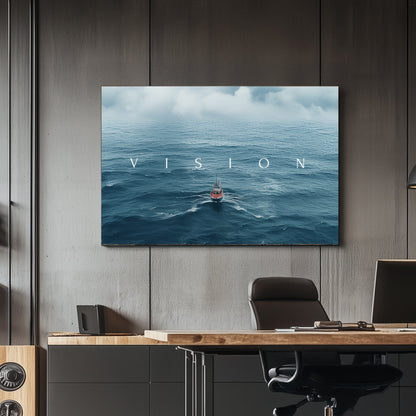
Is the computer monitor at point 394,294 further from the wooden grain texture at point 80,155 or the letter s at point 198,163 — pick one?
the wooden grain texture at point 80,155

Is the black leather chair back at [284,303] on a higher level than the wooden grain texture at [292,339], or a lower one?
lower

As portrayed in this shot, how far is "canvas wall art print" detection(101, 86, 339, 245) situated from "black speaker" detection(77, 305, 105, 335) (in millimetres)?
554

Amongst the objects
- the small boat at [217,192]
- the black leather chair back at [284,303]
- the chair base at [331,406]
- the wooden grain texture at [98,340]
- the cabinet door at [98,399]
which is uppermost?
the small boat at [217,192]

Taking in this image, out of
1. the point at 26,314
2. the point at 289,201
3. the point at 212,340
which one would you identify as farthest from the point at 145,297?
the point at 212,340

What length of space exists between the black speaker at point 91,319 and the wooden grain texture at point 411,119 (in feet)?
7.70

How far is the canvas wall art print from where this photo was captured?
224 inches

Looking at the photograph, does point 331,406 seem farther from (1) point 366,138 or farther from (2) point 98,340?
(1) point 366,138

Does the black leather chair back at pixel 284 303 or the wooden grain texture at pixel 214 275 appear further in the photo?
the wooden grain texture at pixel 214 275

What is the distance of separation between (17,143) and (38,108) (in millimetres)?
310

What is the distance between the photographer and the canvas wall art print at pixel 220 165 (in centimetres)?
570

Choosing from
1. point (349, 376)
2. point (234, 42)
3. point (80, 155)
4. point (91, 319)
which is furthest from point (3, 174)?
point (349, 376)

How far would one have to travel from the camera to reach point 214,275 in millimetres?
5707

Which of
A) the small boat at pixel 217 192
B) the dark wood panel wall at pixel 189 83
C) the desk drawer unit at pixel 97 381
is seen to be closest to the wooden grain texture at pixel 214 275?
the dark wood panel wall at pixel 189 83

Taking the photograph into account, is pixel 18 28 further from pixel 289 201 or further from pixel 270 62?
pixel 289 201
